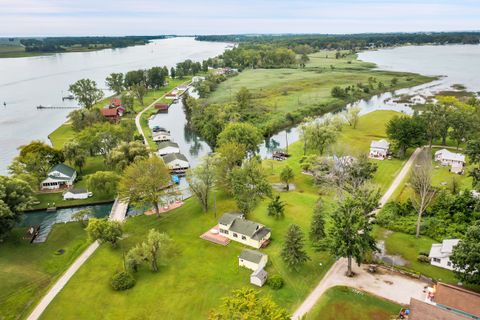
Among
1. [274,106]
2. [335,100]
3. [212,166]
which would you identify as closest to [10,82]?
[274,106]

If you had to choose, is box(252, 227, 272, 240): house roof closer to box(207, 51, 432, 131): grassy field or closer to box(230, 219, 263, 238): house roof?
box(230, 219, 263, 238): house roof

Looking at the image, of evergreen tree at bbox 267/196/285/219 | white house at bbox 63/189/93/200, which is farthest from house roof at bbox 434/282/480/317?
white house at bbox 63/189/93/200

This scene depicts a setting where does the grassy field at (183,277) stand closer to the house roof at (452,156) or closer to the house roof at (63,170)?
the house roof at (63,170)

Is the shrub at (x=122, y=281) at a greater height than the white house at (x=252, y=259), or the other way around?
the white house at (x=252, y=259)

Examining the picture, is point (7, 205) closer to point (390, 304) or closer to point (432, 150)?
point (390, 304)

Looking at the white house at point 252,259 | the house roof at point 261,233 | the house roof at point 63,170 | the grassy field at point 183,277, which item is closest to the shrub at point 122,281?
the grassy field at point 183,277

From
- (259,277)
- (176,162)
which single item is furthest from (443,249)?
(176,162)

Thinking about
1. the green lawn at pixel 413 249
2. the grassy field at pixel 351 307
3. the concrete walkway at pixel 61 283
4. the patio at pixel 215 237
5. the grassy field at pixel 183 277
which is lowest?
the concrete walkway at pixel 61 283

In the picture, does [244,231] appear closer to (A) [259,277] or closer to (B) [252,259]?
(B) [252,259]
